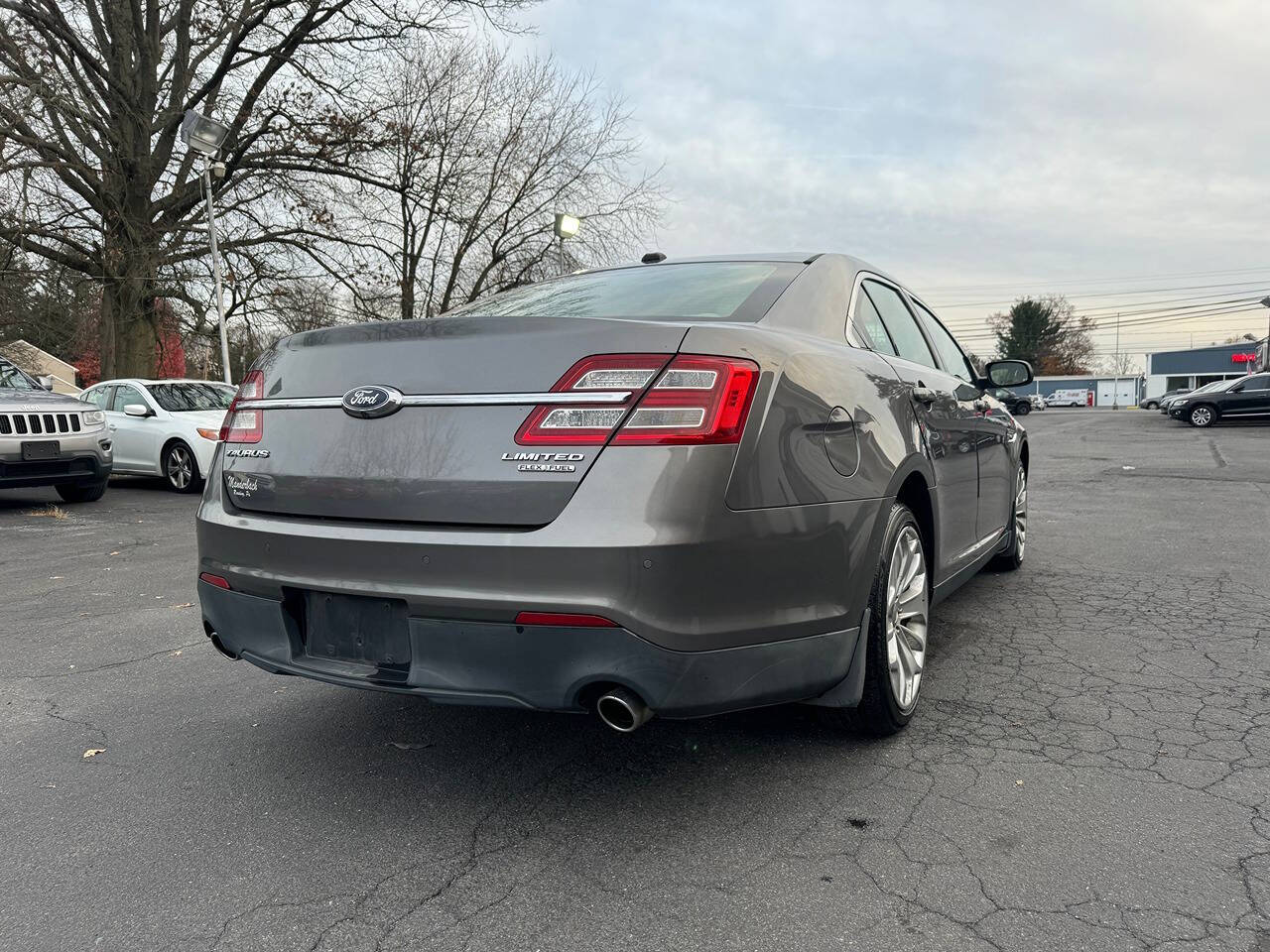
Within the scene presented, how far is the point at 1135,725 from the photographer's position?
3.01 m

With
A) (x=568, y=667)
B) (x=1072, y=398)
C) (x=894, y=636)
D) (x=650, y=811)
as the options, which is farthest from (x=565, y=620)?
(x=1072, y=398)

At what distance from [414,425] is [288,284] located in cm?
1982

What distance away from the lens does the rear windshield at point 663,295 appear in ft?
8.88

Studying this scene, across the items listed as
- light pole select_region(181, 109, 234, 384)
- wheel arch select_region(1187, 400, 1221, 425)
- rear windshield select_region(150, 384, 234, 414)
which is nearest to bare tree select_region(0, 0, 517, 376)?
light pole select_region(181, 109, 234, 384)

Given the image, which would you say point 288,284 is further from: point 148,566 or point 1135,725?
point 1135,725

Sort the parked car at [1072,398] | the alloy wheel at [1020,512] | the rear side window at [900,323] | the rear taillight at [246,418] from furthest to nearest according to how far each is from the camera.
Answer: the parked car at [1072,398] → the alloy wheel at [1020,512] → the rear side window at [900,323] → the rear taillight at [246,418]

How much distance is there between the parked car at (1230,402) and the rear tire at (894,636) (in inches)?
1064

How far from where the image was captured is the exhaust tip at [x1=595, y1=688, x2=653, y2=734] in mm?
2150

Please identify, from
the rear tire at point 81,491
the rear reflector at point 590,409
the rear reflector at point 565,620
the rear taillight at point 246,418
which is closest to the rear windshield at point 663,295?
the rear reflector at point 590,409

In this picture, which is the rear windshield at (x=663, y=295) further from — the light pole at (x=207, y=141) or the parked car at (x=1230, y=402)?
the parked car at (x=1230, y=402)

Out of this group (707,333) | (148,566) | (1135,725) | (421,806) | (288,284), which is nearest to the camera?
(707,333)

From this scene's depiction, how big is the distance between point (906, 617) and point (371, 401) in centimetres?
184

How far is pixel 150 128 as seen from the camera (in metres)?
17.0

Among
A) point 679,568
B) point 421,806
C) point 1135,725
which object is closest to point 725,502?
point 679,568
